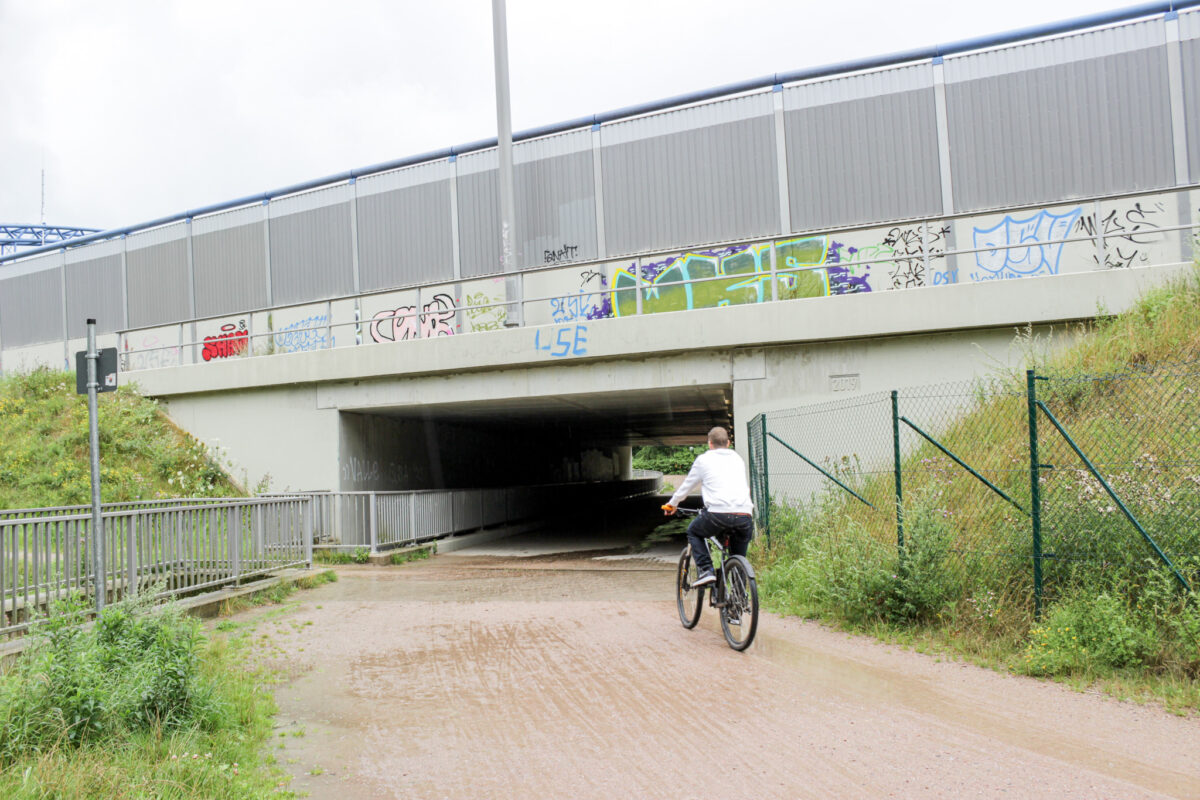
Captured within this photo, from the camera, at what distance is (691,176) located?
18062 millimetres

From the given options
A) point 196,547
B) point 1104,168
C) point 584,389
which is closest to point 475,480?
point 584,389

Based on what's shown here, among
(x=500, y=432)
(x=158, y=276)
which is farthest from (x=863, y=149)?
(x=158, y=276)

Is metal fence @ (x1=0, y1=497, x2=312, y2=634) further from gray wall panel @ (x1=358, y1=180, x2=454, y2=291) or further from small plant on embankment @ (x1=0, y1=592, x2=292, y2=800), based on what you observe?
gray wall panel @ (x1=358, y1=180, x2=454, y2=291)

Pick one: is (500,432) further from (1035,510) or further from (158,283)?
(1035,510)

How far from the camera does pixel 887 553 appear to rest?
7.42 meters

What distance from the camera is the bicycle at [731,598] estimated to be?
6.47m

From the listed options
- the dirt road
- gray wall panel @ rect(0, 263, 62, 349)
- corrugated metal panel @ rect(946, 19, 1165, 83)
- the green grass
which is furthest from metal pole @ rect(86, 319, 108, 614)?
gray wall panel @ rect(0, 263, 62, 349)

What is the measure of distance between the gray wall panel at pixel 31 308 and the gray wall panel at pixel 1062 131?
86.3ft

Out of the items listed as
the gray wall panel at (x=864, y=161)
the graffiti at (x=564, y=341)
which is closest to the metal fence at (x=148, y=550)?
the graffiti at (x=564, y=341)

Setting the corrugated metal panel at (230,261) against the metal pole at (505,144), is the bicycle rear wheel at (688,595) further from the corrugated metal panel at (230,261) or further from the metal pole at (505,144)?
the corrugated metal panel at (230,261)

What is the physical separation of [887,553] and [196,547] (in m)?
7.03

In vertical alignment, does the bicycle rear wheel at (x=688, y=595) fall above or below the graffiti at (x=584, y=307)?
below

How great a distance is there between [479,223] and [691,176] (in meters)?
5.15

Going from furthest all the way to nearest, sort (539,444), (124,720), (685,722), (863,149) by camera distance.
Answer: (539,444)
(863,149)
(685,722)
(124,720)
